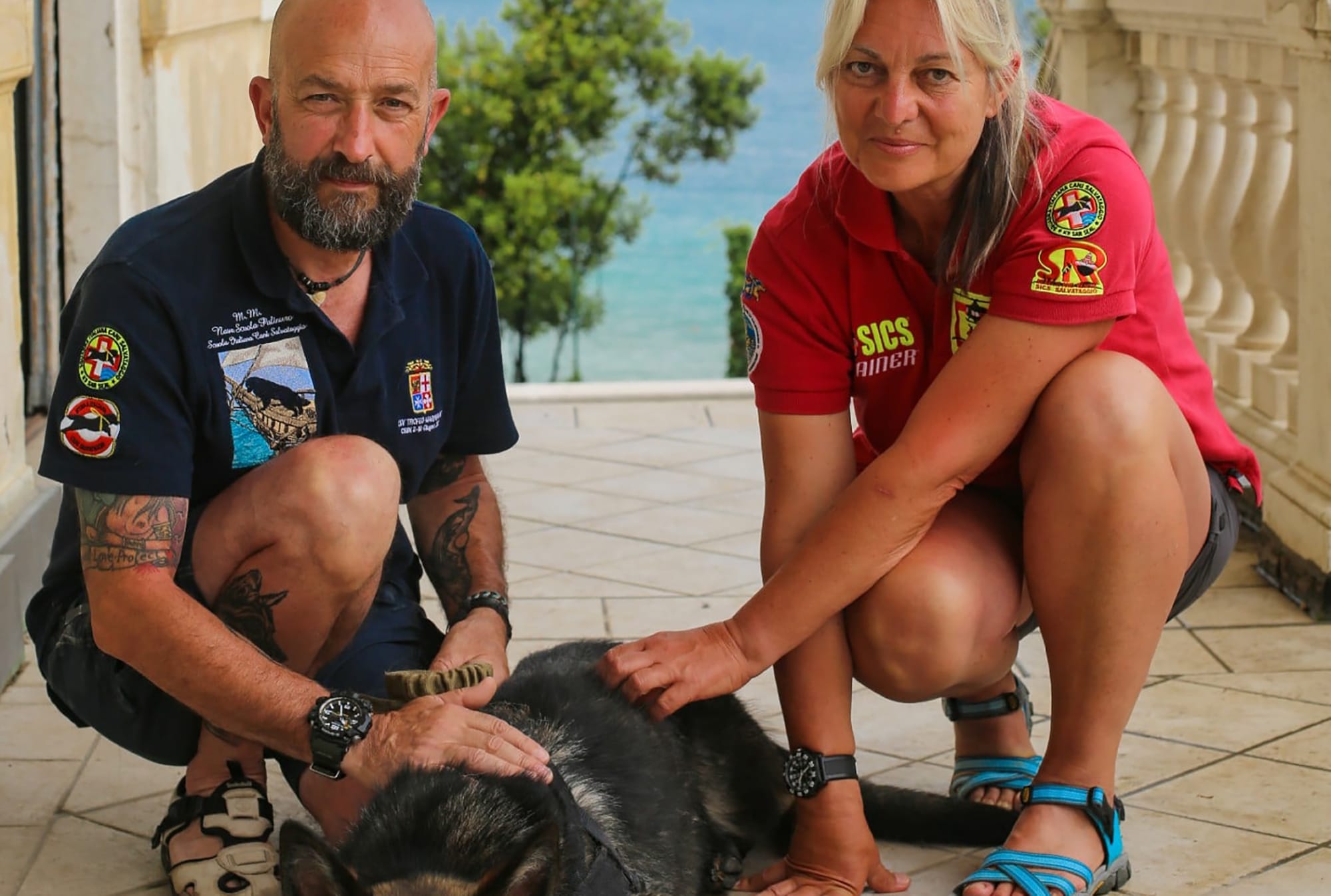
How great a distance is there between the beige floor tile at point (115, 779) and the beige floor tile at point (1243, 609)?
2.67 metres

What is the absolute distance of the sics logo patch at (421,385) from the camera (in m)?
3.06

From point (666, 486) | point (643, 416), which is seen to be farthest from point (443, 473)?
point (643, 416)

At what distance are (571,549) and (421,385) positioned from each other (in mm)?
2137

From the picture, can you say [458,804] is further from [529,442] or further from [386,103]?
[529,442]

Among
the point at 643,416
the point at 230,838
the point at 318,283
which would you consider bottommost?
the point at 230,838

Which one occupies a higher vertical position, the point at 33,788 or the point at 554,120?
the point at 554,120

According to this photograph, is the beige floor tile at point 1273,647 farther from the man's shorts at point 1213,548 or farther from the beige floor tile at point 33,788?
the beige floor tile at point 33,788

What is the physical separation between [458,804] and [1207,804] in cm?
166

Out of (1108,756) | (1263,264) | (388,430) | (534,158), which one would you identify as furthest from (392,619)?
(534,158)

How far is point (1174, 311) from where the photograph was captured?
9.77 feet

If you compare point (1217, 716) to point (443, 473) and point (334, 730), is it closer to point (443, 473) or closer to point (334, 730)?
point (443, 473)

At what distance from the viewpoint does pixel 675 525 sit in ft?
17.8

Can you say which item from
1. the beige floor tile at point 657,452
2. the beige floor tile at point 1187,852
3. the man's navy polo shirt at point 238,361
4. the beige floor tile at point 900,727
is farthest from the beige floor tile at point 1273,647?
the beige floor tile at point 657,452

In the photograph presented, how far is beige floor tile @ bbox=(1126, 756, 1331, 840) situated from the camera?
3.08 meters
